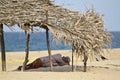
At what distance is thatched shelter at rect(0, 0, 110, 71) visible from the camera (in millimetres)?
18016

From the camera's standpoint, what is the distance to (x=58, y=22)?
60.7ft

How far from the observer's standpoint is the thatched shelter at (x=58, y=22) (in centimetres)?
1802

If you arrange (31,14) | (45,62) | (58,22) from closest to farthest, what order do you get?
(31,14) → (58,22) → (45,62)

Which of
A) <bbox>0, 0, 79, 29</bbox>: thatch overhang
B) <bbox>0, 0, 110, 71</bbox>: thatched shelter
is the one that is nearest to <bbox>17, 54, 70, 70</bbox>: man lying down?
<bbox>0, 0, 110, 71</bbox>: thatched shelter

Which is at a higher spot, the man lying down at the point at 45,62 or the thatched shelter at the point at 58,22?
the thatched shelter at the point at 58,22

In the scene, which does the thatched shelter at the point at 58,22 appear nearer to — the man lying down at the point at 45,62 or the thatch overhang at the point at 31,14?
the thatch overhang at the point at 31,14

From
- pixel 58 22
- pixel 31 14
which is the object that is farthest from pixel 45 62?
pixel 31 14

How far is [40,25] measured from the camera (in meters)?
18.2

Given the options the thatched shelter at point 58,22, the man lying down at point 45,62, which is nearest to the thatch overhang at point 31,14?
the thatched shelter at point 58,22

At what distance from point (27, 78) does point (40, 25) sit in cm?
274

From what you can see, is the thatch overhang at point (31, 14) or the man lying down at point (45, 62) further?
the man lying down at point (45, 62)

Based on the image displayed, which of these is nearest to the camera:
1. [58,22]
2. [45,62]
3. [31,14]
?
[31,14]

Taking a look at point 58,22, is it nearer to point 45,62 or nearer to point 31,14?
point 31,14

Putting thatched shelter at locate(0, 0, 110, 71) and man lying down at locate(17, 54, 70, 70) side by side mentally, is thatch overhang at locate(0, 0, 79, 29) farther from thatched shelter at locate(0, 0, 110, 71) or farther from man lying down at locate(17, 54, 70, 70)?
man lying down at locate(17, 54, 70, 70)
